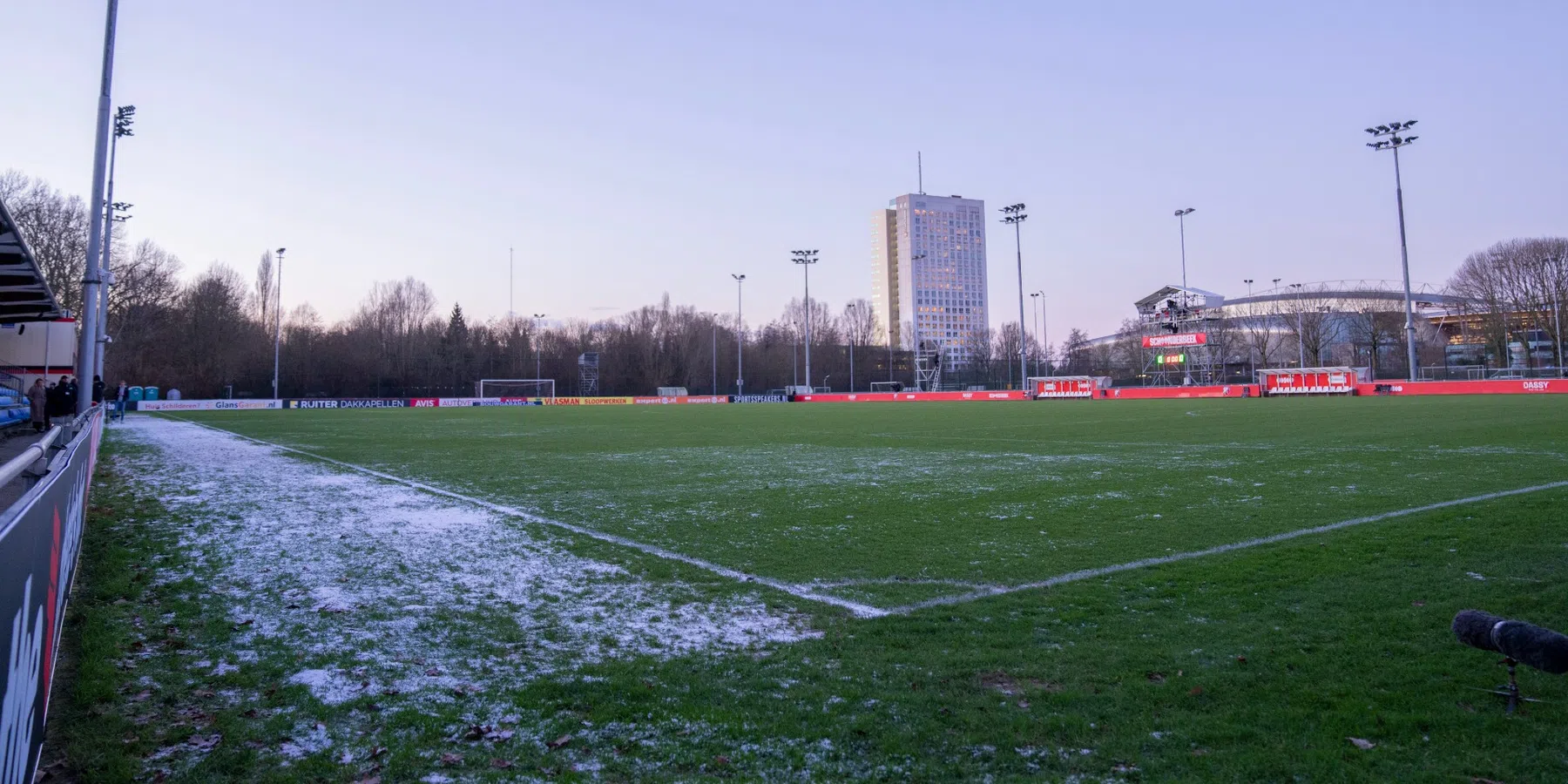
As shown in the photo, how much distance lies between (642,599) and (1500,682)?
470 cm

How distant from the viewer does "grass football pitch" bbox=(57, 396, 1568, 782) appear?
3.30 metres

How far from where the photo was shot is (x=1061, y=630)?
4949mm

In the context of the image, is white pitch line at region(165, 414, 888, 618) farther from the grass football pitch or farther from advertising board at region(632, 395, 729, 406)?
advertising board at region(632, 395, 729, 406)

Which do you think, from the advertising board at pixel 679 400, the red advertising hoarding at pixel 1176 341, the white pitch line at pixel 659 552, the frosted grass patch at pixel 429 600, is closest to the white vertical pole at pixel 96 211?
the frosted grass patch at pixel 429 600

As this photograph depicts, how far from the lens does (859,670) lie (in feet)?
14.1

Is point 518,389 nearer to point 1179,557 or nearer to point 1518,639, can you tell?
point 1179,557

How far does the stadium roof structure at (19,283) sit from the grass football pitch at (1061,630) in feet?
9.52

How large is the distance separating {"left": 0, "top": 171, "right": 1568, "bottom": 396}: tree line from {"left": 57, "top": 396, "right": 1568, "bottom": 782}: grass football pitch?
149 feet

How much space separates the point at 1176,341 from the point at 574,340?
197 ft

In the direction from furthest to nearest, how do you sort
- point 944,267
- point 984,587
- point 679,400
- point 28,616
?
point 944,267, point 679,400, point 984,587, point 28,616

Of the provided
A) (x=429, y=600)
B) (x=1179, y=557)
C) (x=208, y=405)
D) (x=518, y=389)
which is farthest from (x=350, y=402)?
(x=1179, y=557)

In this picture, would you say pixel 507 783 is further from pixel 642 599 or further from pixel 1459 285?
pixel 1459 285

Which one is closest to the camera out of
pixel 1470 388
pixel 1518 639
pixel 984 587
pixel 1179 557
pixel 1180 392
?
pixel 1518 639

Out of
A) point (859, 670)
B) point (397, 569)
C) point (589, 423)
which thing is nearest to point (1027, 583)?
point (859, 670)
